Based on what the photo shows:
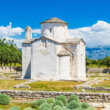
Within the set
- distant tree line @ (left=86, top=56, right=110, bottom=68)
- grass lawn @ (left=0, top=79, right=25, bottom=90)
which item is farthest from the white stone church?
distant tree line @ (left=86, top=56, right=110, bottom=68)

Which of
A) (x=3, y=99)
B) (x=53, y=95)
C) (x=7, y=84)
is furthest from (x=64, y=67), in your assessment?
(x=3, y=99)

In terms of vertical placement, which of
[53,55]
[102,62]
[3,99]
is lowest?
[3,99]

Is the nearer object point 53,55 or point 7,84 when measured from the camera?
point 7,84

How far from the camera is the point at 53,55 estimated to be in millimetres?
23375

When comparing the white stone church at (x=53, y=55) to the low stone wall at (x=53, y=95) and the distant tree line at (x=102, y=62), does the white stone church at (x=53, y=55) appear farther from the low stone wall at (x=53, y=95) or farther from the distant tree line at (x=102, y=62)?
the distant tree line at (x=102, y=62)

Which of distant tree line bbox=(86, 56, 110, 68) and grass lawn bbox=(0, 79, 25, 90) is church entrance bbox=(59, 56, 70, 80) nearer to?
grass lawn bbox=(0, 79, 25, 90)

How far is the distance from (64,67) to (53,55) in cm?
179

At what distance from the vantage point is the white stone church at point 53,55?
23.4 m

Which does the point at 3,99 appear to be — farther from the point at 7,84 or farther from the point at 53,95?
the point at 7,84

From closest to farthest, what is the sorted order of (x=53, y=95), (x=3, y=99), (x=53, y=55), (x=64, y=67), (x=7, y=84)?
(x=3, y=99)
(x=53, y=95)
(x=7, y=84)
(x=53, y=55)
(x=64, y=67)

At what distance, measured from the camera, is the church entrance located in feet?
76.6

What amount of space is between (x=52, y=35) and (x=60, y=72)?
489 cm

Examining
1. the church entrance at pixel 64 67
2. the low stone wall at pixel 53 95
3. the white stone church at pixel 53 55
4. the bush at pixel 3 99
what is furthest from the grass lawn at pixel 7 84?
the church entrance at pixel 64 67

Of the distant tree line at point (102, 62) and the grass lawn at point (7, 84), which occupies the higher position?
the distant tree line at point (102, 62)
